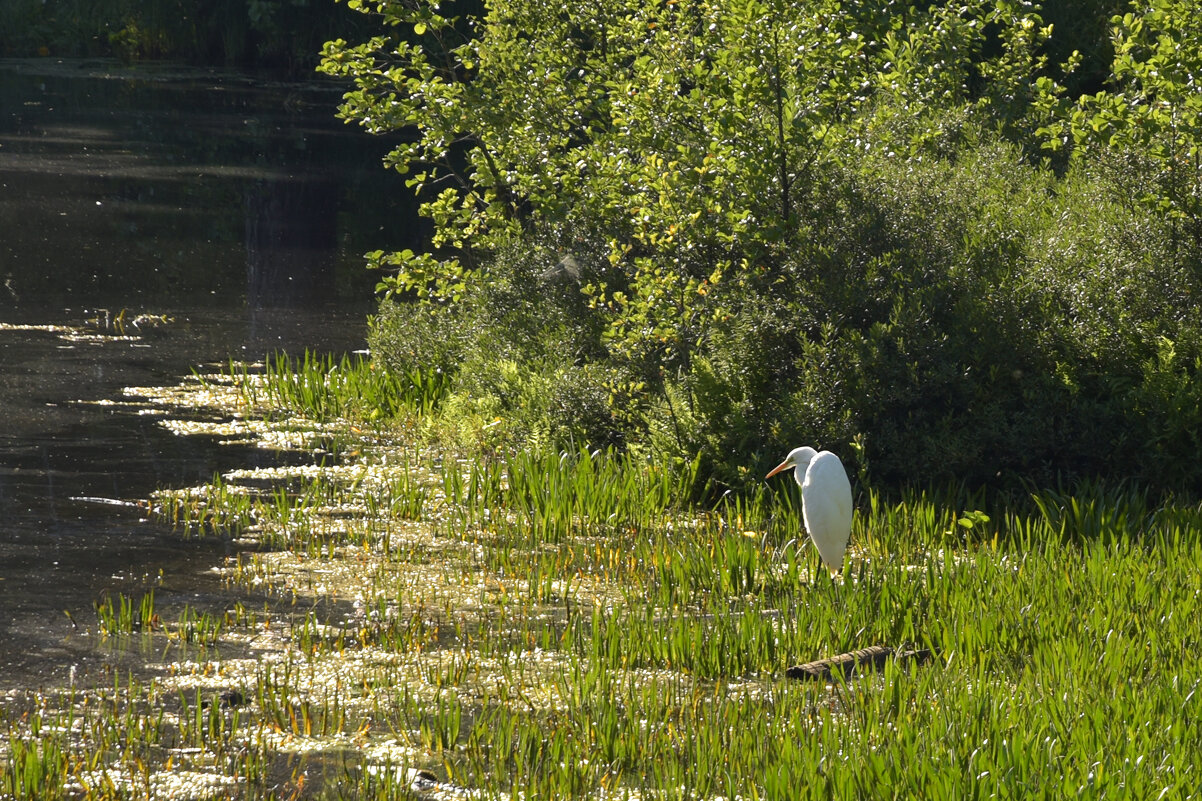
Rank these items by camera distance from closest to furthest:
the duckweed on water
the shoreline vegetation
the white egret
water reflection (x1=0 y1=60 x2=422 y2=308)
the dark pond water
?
the duckweed on water
the shoreline vegetation
the white egret
the dark pond water
water reflection (x1=0 y1=60 x2=422 y2=308)

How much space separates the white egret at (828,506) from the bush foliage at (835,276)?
1.26m

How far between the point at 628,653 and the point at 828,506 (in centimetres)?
157

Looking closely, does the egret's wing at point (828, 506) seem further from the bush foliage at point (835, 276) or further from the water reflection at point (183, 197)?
the water reflection at point (183, 197)

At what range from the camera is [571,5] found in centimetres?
1201

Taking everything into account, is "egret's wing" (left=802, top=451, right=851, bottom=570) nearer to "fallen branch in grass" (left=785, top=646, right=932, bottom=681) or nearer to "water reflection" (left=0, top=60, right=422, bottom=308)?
"fallen branch in grass" (left=785, top=646, right=932, bottom=681)

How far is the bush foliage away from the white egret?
1263 mm

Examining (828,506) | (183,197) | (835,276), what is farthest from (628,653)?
(183,197)

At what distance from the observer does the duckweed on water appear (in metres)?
4.75

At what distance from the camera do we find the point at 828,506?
7.09 metres

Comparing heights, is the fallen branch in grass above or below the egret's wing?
below

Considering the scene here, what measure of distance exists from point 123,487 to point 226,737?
13.5ft

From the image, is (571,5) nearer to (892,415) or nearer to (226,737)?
(892,415)

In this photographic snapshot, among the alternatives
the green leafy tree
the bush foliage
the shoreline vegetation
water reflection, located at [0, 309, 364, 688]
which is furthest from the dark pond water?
the green leafy tree

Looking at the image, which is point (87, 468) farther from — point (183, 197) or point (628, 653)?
point (183, 197)
